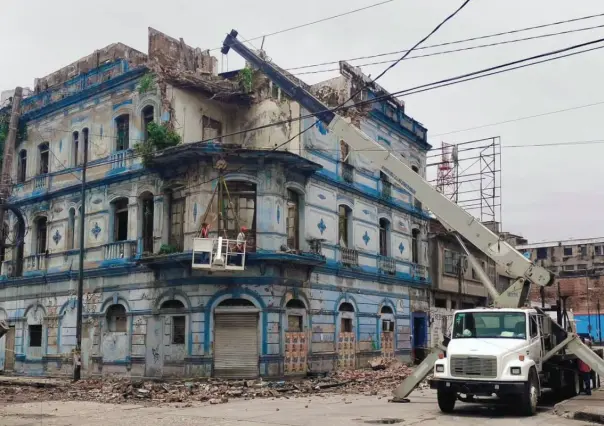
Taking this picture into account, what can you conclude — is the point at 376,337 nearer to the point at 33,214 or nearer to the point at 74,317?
the point at 74,317

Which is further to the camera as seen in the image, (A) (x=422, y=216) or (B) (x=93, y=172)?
(A) (x=422, y=216)

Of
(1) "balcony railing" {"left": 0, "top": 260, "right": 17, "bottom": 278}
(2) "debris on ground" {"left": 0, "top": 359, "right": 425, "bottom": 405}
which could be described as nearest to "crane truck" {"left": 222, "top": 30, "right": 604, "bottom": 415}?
(2) "debris on ground" {"left": 0, "top": 359, "right": 425, "bottom": 405}

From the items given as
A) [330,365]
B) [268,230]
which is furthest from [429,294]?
[268,230]

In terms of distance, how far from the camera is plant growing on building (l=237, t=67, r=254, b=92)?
27.8m

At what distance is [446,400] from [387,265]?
15941 mm

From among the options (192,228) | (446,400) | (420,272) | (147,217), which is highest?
(147,217)

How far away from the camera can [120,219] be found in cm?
2831

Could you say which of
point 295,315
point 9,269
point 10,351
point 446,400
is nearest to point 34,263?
point 9,269

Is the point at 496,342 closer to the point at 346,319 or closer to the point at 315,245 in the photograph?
the point at 315,245

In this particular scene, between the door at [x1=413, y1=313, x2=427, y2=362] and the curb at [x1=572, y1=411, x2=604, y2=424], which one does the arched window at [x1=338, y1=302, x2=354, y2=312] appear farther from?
the curb at [x1=572, y1=411, x2=604, y2=424]

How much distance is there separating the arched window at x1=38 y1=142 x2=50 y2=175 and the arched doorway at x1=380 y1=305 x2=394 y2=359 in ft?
55.4

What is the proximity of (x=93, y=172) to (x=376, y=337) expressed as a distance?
46.5ft

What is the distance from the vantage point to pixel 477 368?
15391 mm

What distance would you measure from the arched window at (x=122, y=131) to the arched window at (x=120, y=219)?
221cm
